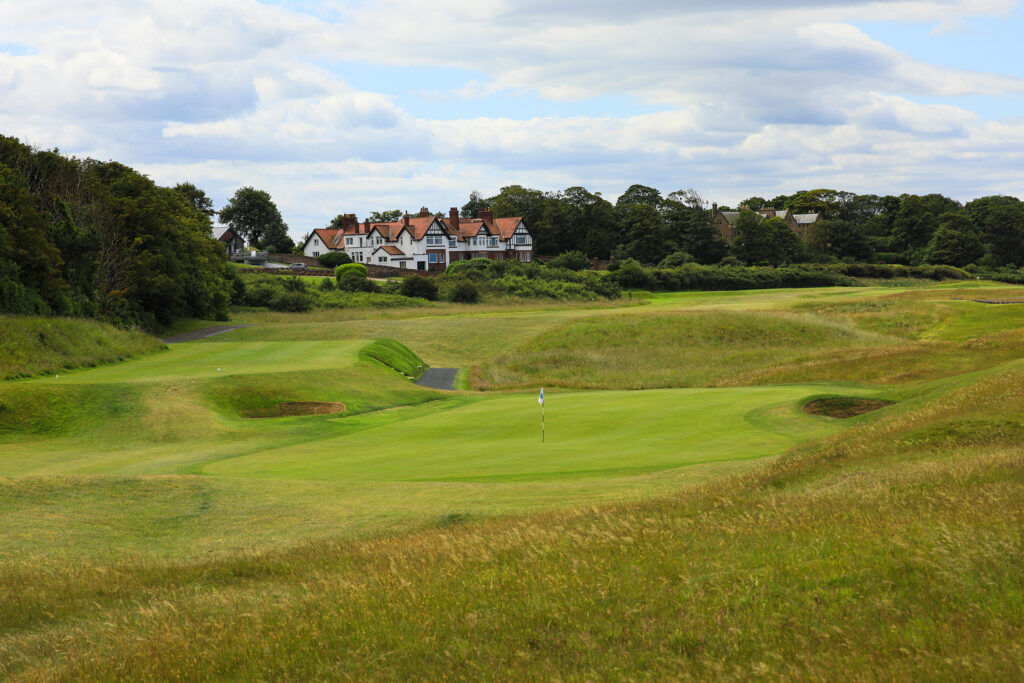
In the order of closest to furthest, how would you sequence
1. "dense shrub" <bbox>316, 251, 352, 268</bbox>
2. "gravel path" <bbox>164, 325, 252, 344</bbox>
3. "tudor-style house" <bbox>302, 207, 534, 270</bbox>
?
"gravel path" <bbox>164, 325, 252, 344</bbox> → "dense shrub" <bbox>316, 251, 352, 268</bbox> → "tudor-style house" <bbox>302, 207, 534, 270</bbox>

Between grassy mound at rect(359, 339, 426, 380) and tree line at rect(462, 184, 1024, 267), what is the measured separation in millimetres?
71230

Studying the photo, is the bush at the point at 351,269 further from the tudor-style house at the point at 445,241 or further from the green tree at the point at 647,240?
the green tree at the point at 647,240

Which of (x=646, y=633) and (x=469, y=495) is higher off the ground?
(x=646, y=633)

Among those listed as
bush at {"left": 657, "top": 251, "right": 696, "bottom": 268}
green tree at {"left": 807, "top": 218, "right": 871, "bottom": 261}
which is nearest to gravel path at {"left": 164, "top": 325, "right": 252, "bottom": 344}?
bush at {"left": 657, "top": 251, "right": 696, "bottom": 268}

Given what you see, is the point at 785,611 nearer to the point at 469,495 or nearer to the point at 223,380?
the point at 469,495

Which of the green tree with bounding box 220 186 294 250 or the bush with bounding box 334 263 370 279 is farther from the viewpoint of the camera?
the green tree with bounding box 220 186 294 250

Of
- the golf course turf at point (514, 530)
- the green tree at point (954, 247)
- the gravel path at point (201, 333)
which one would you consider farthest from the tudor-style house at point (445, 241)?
the golf course turf at point (514, 530)

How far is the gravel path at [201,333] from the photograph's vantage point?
55.8 metres

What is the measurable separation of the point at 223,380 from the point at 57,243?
2331 cm

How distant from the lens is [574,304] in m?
87.8

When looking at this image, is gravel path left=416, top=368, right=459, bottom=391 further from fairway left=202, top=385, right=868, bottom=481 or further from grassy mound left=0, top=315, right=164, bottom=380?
grassy mound left=0, top=315, right=164, bottom=380

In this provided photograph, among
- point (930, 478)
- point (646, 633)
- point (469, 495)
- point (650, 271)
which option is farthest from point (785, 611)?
point (650, 271)

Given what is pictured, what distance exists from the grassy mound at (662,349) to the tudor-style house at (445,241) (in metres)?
68.7

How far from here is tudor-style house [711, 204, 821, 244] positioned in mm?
144363
